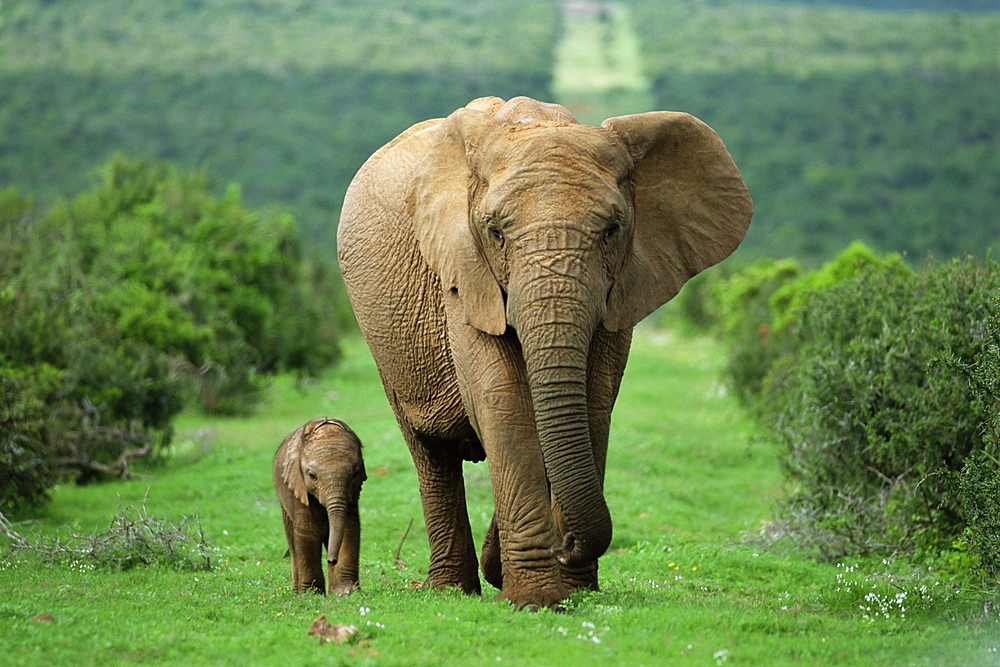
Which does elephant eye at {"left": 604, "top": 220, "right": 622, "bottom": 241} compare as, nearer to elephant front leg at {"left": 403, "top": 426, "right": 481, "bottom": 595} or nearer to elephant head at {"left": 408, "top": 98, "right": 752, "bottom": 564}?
A: elephant head at {"left": 408, "top": 98, "right": 752, "bottom": 564}

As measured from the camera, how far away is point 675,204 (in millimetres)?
7633

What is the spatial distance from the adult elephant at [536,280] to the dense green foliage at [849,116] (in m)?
55.4

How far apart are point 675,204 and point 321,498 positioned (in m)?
2.97

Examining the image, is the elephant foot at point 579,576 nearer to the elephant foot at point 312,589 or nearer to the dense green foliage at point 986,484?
the elephant foot at point 312,589

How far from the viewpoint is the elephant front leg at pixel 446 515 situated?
861 centimetres

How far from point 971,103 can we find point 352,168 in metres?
41.0

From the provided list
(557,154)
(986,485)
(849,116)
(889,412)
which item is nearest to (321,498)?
(557,154)

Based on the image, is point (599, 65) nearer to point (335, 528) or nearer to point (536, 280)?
point (335, 528)

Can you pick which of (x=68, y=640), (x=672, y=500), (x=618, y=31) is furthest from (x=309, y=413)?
(x=618, y=31)

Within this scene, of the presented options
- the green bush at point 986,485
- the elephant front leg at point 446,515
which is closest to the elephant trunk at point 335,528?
the elephant front leg at point 446,515

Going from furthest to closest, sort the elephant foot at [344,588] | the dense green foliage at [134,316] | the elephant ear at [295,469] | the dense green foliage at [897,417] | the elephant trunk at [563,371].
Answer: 1. the dense green foliage at [134,316]
2. the dense green foliage at [897,417]
3. the elephant ear at [295,469]
4. the elephant foot at [344,588]
5. the elephant trunk at [563,371]

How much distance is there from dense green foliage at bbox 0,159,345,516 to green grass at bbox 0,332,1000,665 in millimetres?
764

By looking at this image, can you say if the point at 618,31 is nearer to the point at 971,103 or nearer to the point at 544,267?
the point at 971,103

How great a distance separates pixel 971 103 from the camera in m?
81.4
